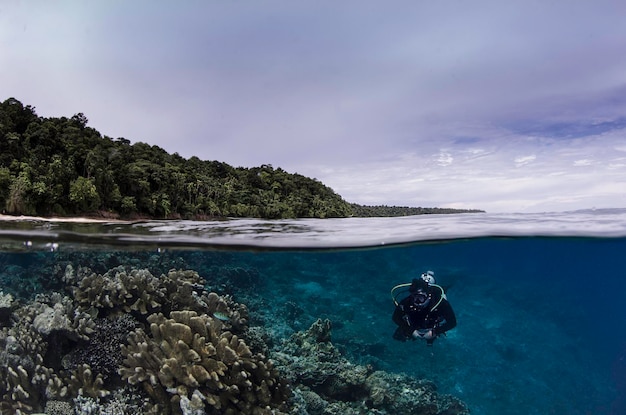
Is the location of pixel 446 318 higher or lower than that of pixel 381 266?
higher

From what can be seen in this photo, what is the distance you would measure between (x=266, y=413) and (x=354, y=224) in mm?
6995

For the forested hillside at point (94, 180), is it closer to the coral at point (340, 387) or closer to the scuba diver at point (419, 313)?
the coral at point (340, 387)

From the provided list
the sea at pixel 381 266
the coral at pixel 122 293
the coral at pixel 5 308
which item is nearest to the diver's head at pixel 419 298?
the sea at pixel 381 266

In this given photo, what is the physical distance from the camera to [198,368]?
7441 millimetres

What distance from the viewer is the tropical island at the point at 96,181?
36.3 ft

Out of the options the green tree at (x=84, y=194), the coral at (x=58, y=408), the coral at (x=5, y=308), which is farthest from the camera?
the green tree at (x=84, y=194)

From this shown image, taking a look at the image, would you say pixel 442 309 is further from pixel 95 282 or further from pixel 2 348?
pixel 2 348

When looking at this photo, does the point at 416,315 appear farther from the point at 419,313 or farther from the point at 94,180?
the point at 94,180

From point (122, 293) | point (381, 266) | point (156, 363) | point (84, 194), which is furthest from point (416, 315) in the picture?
point (381, 266)

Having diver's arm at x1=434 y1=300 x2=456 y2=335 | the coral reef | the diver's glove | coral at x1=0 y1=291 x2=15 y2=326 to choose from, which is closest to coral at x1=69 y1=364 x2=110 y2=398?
the coral reef

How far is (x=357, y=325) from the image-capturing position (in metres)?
14.9

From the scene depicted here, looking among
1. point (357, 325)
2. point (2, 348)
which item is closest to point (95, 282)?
point (2, 348)

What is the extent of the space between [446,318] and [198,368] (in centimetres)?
519

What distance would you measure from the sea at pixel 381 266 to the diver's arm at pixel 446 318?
5362mm
